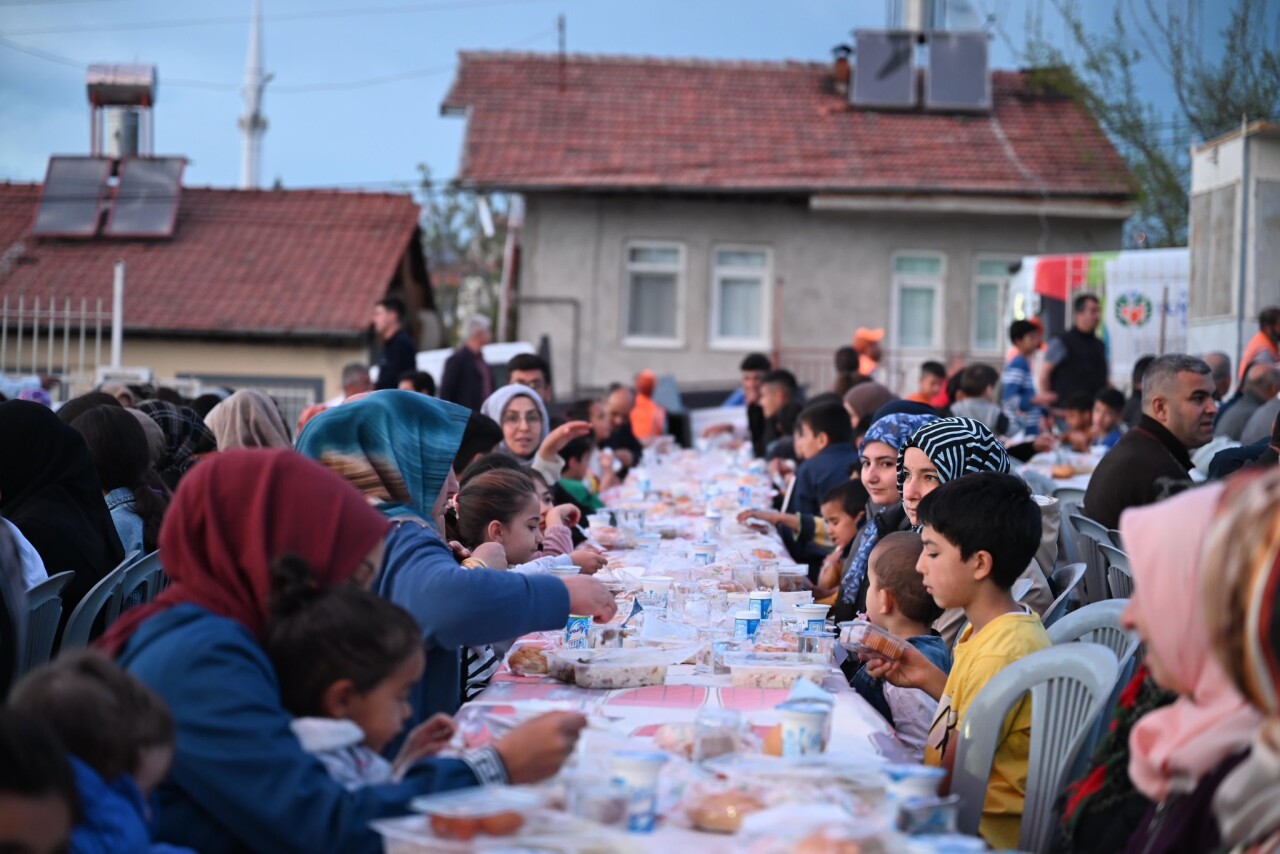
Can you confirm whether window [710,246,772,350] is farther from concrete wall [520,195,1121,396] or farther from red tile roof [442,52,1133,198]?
red tile roof [442,52,1133,198]

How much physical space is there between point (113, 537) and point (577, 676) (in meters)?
2.68

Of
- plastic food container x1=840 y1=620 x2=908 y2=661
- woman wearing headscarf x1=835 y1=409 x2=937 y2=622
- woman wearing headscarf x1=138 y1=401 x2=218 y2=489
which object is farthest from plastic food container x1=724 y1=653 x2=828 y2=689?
woman wearing headscarf x1=138 y1=401 x2=218 y2=489

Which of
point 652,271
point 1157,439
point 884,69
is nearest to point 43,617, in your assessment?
point 1157,439

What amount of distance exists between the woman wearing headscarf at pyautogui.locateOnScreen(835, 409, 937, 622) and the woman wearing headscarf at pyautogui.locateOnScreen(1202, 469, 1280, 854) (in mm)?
3259

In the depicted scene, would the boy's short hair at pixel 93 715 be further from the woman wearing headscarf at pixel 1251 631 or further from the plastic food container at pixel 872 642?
the plastic food container at pixel 872 642

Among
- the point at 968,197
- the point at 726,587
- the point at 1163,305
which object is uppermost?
the point at 968,197

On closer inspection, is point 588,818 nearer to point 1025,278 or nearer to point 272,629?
point 272,629

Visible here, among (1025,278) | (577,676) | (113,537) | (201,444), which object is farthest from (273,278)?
(577,676)

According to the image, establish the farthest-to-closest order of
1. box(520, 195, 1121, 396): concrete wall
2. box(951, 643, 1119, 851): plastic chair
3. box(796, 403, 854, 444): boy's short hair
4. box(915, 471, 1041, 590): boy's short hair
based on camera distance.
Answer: box(520, 195, 1121, 396): concrete wall
box(796, 403, 854, 444): boy's short hair
box(915, 471, 1041, 590): boy's short hair
box(951, 643, 1119, 851): plastic chair

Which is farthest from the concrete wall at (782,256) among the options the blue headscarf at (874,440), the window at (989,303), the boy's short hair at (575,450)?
the blue headscarf at (874,440)

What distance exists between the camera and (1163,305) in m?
16.8

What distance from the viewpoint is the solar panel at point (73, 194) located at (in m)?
24.3

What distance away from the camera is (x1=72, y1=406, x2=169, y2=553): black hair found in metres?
5.91

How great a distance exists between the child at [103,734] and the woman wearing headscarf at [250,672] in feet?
0.49
